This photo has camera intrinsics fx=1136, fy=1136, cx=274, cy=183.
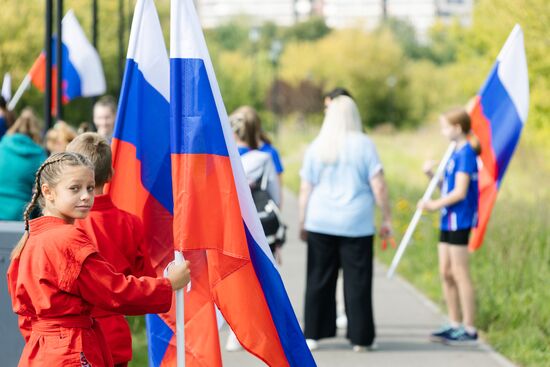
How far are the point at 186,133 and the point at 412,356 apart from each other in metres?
3.90

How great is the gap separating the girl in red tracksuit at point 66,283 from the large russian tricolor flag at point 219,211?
0.62 metres

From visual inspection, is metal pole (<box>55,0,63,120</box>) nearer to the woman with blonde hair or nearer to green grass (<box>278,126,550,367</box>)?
the woman with blonde hair

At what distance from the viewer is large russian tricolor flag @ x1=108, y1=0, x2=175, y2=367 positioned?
206 inches

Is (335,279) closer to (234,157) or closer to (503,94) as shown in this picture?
(503,94)

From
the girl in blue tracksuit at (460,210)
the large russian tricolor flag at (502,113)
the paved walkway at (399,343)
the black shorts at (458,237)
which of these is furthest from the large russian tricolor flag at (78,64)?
the black shorts at (458,237)

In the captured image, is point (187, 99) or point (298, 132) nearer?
point (187, 99)

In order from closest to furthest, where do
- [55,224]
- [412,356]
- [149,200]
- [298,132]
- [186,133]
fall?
[55,224] → [186,133] → [149,200] → [412,356] → [298,132]

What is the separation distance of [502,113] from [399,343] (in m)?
2.00

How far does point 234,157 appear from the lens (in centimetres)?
479

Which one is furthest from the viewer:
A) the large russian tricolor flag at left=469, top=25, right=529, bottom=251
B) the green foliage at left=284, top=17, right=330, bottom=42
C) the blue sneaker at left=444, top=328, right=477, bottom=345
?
the green foliage at left=284, top=17, right=330, bottom=42

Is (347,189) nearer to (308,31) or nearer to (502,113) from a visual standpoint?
(502,113)

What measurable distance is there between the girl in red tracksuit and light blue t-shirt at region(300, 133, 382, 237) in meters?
3.98

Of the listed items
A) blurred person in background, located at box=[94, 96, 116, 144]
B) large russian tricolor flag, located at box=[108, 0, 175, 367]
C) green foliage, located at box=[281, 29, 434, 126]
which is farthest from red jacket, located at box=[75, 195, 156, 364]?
green foliage, located at box=[281, 29, 434, 126]

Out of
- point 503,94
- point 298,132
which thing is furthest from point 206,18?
point 503,94
